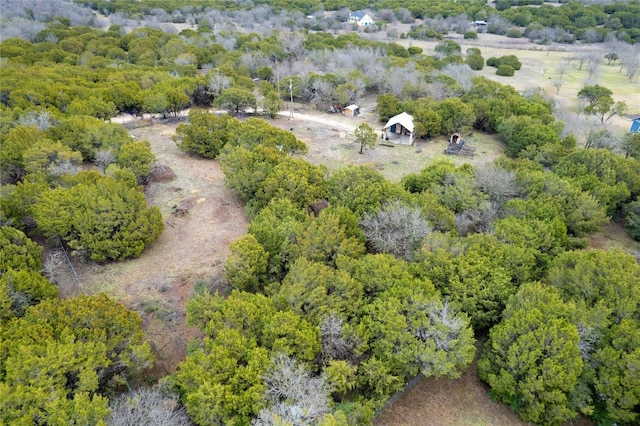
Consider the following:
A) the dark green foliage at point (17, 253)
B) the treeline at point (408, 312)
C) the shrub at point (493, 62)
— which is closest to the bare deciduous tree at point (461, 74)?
the shrub at point (493, 62)

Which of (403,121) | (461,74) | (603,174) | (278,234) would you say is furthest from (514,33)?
(278,234)

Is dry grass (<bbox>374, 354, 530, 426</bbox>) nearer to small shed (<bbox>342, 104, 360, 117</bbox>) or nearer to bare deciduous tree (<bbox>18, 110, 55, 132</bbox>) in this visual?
bare deciduous tree (<bbox>18, 110, 55, 132</bbox>)

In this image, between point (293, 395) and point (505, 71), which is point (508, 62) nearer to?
point (505, 71)

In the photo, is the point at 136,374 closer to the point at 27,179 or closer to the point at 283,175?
the point at 283,175

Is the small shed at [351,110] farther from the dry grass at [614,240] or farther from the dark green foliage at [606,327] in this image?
the dark green foliage at [606,327]

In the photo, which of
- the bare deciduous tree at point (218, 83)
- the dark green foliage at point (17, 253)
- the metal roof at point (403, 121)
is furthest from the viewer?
the bare deciduous tree at point (218, 83)

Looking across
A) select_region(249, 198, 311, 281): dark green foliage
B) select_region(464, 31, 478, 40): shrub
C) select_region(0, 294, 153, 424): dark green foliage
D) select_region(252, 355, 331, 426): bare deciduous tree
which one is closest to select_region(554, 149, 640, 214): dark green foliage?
select_region(249, 198, 311, 281): dark green foliage
